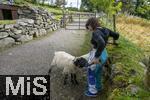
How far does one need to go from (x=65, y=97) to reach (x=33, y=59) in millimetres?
3669

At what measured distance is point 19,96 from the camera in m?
5.25

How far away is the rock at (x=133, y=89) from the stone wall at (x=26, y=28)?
7080mm

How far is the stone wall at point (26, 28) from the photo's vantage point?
1043 cm

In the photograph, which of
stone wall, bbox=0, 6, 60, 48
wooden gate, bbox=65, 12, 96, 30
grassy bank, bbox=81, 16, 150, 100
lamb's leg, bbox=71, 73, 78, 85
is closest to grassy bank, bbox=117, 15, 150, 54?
grassy bank, bbox=81, 16, 150, 100

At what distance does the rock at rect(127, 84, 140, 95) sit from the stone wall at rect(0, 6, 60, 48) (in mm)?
7080

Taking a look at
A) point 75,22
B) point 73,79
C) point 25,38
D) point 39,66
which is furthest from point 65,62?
point 75,22

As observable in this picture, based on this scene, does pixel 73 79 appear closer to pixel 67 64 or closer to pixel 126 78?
pixel 67 64

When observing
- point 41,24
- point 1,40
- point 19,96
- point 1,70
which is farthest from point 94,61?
point 41,24

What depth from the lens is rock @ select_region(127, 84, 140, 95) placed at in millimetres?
4073

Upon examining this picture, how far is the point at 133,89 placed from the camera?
417 centimetres

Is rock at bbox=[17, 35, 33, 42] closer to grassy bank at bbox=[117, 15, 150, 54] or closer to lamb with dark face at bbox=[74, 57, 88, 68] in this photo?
grassy bank at bbox=[117, 15, 150, 54]

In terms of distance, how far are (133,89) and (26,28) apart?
9.24 meters

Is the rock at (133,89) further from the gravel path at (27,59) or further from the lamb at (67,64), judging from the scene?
the gravel path at (27,59)

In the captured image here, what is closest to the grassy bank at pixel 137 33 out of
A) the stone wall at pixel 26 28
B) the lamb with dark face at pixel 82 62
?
the lamb with dark face at pixel 82 62
